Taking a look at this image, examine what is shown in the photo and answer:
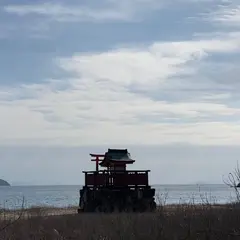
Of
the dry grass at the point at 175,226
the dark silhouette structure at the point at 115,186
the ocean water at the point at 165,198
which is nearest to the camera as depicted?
the dry grass at the point at 175,226

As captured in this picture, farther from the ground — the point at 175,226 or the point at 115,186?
the point at 115,186

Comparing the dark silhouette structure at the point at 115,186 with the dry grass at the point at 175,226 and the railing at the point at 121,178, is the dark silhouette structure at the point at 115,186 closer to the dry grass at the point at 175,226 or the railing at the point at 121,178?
the railing at the point at 121,178

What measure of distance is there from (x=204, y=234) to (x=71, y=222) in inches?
354

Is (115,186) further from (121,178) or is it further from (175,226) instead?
(175,226)

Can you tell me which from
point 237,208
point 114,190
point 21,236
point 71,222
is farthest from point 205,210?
point 114,190

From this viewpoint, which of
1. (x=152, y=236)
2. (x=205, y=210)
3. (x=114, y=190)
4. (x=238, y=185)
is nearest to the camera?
(x=238, y=185)

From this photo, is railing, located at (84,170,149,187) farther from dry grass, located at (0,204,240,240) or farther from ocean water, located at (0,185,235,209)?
dry grass, located at (0,204,240,240)

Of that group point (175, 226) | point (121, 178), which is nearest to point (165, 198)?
point (175, 226)

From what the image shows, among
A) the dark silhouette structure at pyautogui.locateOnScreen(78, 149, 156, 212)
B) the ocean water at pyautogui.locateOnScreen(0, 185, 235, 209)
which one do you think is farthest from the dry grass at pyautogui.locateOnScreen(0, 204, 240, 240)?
the dark silhouette structure at pyautogui.locateOnScreen(78, 149, 156, 212)

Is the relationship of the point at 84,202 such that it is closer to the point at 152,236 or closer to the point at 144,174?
the point at 144,174

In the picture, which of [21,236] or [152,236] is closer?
[152,236]

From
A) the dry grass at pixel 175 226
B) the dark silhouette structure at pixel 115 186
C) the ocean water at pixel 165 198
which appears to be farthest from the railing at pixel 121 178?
the dry grass at pixel 175 226

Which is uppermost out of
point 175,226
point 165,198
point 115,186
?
point 115,186

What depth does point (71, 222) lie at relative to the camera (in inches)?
997
